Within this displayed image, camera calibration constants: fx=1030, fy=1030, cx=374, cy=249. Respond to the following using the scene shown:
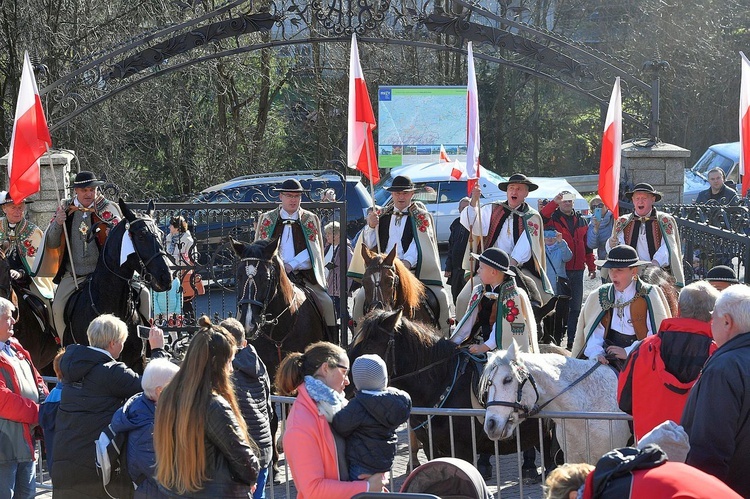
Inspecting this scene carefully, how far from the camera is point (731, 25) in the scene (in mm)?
33094

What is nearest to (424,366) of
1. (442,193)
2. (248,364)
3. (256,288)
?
(256,288)

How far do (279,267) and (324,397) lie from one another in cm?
428

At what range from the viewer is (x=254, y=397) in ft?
20.0

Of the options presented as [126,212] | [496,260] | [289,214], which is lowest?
[496,260]

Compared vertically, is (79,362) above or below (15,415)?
above

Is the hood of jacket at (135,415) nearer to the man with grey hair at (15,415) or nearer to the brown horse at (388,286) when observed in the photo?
the man with grey hair at (15,415)

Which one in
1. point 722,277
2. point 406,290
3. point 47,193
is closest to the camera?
point 722,277

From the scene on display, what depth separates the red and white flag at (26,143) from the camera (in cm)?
987

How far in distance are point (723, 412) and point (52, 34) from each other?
717 inches

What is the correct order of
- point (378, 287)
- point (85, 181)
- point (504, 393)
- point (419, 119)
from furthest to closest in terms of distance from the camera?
1. point (419, 119)
2. point (85, 181)
3. point (378, 287)
4. point (504, 393)

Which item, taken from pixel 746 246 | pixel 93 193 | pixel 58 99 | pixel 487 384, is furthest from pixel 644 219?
pixel 58 99

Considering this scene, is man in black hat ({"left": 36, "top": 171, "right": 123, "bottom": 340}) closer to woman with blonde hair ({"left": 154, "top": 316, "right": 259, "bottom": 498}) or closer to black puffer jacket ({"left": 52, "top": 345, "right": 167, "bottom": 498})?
black puffer jacket ({"left": 52, "top": 345, "right": 167, "bottom": 498})

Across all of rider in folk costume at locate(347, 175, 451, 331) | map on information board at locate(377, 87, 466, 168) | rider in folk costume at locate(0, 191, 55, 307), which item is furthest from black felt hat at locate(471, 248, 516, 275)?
map on information board at locate(377, 87, 466, 168)

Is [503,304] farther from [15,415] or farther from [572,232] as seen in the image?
[572,232]
